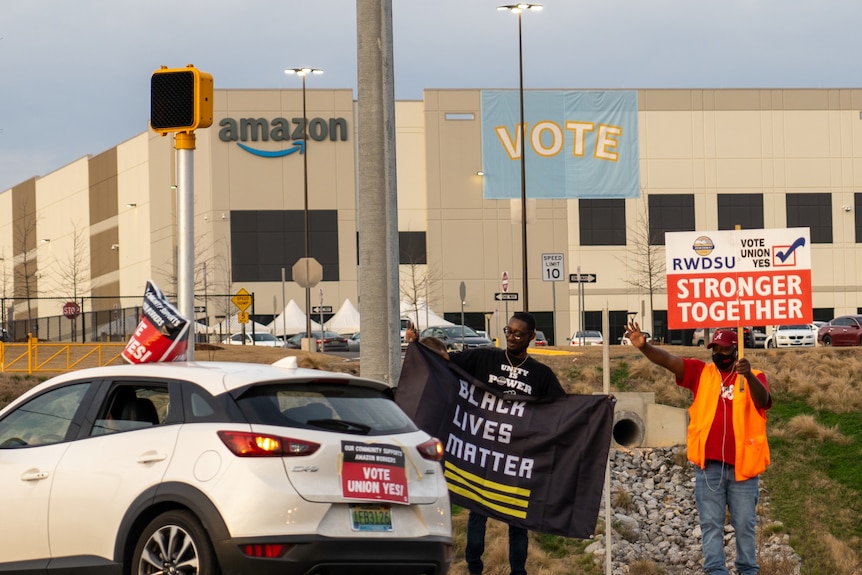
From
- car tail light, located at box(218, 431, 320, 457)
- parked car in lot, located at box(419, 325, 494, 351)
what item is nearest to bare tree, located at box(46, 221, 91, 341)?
parked car in lot, located at box(419, 325, 494, 351)

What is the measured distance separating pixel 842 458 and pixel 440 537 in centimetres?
1404

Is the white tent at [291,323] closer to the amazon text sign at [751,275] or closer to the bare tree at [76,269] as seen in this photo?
the bare tree at [76,269]

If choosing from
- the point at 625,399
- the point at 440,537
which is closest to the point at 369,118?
the point at 440,537

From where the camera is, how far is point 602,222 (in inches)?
3127

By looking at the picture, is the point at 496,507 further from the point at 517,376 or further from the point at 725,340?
the point at 725,340

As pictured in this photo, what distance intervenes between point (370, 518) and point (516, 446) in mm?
3091

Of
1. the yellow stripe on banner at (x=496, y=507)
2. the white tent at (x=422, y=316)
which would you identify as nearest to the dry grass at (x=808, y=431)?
the yellow stripe on banner at (x=496, y=507)

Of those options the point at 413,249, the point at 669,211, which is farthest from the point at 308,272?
the point at 669,211

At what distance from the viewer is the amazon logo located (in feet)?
252

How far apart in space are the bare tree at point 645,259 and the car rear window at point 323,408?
6990cm

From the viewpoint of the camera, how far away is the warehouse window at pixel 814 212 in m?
80.1

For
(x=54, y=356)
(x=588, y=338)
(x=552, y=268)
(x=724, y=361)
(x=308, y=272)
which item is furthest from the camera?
(x=588, y=338)

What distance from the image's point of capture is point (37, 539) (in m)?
7.93

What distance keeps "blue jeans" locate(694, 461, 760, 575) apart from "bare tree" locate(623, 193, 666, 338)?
223 feet
